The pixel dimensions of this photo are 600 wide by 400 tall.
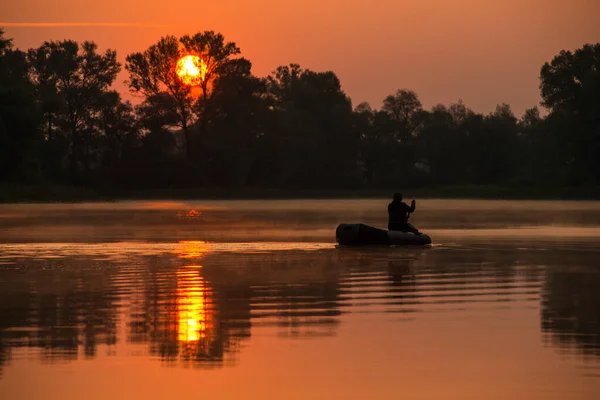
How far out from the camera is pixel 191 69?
135500 millimetres

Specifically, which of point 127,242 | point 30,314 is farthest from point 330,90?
point 30,314

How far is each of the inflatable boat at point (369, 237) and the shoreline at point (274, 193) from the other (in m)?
77.9

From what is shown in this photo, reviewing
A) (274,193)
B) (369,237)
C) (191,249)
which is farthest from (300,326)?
(274,193)

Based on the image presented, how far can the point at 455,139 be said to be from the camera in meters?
164

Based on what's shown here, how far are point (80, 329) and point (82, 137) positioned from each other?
121011 millimetres

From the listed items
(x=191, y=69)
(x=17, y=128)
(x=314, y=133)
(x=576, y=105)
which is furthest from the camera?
(x=314, y=133)

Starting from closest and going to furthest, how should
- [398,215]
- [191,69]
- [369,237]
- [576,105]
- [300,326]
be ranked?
1. [300,326]
2. [369,237]
3. [398,215]
4. [576,105]
5. [191,69]

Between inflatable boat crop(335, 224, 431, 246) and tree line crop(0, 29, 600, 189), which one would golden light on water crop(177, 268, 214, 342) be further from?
tree line crop(0, 29, 600, 189)

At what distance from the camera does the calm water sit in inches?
469

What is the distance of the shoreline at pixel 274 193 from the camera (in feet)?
379

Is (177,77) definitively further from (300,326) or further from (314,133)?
(300,326)

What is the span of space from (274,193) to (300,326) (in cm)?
12557

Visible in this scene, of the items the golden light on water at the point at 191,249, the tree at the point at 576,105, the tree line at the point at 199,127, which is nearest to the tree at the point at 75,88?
the tree line at the point at 199,127

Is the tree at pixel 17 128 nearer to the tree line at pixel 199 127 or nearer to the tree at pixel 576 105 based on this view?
the tree line at pixel 199 127
